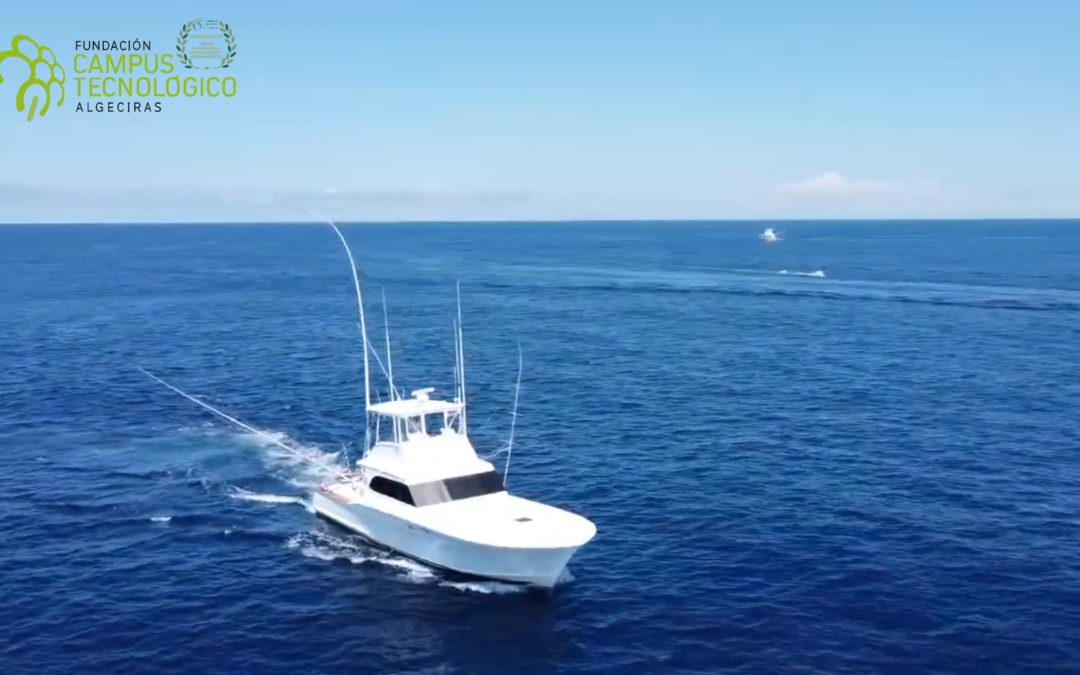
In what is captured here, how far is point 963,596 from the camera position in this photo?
37.6 metres

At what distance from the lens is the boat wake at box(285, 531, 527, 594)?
3878 centimetres

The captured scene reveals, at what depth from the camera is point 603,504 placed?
4875 cm

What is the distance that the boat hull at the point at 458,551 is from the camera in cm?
3719

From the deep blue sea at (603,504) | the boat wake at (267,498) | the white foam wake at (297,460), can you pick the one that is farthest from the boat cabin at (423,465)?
the white foam wake at (297,460)

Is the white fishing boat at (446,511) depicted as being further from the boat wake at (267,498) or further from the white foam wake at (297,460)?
the white foam wake at (297,460)

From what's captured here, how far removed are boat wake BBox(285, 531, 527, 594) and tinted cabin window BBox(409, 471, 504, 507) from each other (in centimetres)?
305

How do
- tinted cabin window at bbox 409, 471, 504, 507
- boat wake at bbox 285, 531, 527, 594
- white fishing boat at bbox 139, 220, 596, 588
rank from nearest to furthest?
white fishing boat at bbox 139, 220, 596, 588 → boat wake at bbox 285, 531, 527, 594 → tinted cabin window at bbox 409, 471, 504, 507

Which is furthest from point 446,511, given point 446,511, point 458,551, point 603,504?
point 603,504

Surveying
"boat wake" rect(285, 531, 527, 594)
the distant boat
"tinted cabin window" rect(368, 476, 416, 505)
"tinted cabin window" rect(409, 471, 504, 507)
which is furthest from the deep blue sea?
the distant boat

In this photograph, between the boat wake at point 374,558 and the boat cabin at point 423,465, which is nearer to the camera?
the boat wake at point 374,558

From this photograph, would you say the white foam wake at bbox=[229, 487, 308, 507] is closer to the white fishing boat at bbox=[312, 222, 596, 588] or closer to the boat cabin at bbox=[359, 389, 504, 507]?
the white fishing boat at bbox=[312, 222, 596, 588]

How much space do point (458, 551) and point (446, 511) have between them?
2.51 m

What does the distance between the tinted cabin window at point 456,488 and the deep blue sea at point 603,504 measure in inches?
133

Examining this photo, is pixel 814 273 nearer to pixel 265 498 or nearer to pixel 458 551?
pixel 265 498
